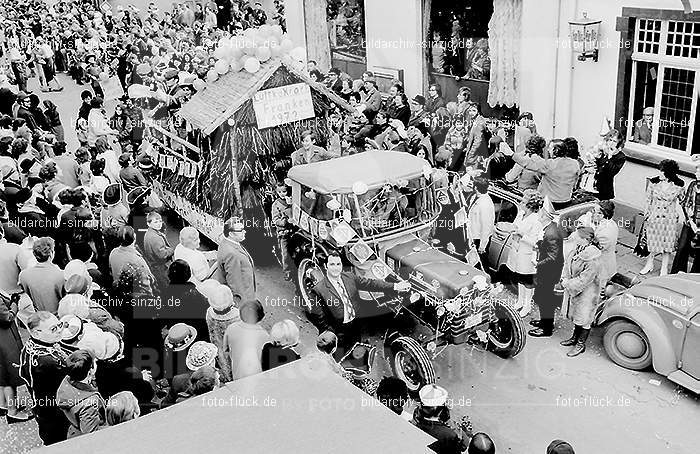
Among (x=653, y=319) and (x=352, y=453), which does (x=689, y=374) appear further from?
(x=352, y=453)

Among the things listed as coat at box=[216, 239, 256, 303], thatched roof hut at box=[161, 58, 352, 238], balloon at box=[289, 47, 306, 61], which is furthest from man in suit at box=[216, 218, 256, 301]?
balloon at box=[289, 47, 306, 61]

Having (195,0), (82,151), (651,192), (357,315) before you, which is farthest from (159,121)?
(195,0)

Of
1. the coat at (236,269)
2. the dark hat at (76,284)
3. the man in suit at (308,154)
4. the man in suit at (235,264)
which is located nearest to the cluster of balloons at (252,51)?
the man in suit at (308,154)

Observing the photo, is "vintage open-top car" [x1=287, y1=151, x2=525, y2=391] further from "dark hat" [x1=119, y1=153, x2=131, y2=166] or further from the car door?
"dark hat" [x1=119, y1=153, x2=131, y2=166]

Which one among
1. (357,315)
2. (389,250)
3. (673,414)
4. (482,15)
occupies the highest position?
(482,15)

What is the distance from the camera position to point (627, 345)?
23.5 feet

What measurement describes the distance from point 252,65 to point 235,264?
3221mm

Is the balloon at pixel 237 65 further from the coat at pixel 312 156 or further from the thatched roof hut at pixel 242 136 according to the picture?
the coat at pixel 312 156

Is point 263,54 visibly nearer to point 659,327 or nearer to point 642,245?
point 642,245

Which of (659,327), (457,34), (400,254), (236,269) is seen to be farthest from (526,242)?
(457,34)

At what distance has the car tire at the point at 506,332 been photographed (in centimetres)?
723

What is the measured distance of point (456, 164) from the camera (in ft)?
36.6

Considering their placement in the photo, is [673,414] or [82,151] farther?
A: [82,151]

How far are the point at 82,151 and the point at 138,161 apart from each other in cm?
107
